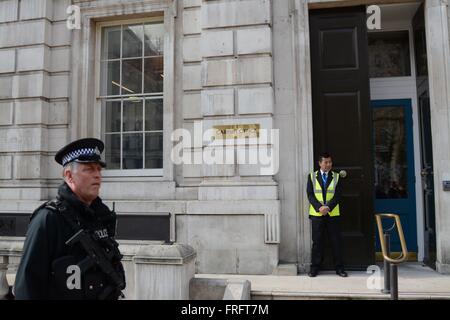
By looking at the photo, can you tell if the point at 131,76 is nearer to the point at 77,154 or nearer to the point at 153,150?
the point at 153,150

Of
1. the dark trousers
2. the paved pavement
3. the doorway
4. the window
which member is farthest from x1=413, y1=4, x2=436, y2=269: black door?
the window

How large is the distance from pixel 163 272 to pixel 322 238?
311 centimetres

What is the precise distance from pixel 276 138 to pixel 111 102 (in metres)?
3.56

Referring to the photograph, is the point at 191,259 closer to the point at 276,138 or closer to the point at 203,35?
the point at 276,138

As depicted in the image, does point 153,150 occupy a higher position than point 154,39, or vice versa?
point 154,39

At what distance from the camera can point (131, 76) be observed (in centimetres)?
859

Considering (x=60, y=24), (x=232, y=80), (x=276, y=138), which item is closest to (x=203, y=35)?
(x=232, y=80)

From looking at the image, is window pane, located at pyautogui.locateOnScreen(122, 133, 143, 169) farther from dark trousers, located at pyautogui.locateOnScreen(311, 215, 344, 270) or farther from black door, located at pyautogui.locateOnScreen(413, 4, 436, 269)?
black door, located at pyautogui.locateOnScreen(413, 4, 436, 269)

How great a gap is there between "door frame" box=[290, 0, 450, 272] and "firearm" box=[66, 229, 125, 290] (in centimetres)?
495

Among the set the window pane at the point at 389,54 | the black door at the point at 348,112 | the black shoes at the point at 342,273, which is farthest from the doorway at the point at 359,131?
the black shoes at the point at 342,273

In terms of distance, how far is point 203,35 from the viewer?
760cm

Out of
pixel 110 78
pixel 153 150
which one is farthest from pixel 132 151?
pixel 110 78

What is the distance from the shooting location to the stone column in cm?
464

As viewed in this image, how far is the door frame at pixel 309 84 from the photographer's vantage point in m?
6.98
